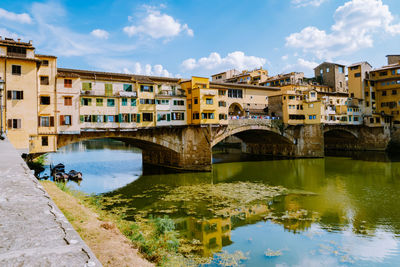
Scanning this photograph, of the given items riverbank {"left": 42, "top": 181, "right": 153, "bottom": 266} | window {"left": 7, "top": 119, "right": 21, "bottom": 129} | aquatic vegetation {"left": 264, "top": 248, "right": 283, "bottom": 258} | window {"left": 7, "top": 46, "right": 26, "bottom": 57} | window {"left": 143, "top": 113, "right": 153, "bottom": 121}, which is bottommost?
aquatic vegetation {"left": 264, "top": 248, "right": 283, "bottom": 258}

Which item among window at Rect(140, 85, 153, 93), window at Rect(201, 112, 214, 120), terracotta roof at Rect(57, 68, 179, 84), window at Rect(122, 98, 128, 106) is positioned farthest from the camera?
window at Rect(201, 112, 214, 120)

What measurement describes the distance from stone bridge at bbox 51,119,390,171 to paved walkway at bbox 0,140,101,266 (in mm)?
27820

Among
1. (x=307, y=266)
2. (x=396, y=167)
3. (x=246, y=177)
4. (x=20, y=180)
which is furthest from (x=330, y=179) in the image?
(x=20, y=180)

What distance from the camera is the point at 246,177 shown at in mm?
33781

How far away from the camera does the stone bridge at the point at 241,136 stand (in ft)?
118

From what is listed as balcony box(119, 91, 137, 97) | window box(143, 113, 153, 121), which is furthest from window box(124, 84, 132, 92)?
window box(143, 113, 153, 121)

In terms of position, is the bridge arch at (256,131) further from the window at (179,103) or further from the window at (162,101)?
the window at (162,101)

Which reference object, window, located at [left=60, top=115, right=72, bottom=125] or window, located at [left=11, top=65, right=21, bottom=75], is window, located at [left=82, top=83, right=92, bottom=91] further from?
window, located at [left=11, top=65, right=21, bottom=75]

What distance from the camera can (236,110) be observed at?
54.0 meters

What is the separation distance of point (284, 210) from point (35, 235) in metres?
20.0

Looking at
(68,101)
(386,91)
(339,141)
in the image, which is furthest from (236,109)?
(386,91)

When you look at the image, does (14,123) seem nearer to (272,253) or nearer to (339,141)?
(272,253)

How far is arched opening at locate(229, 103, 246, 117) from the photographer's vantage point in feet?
172

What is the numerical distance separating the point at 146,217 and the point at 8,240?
16595mm
